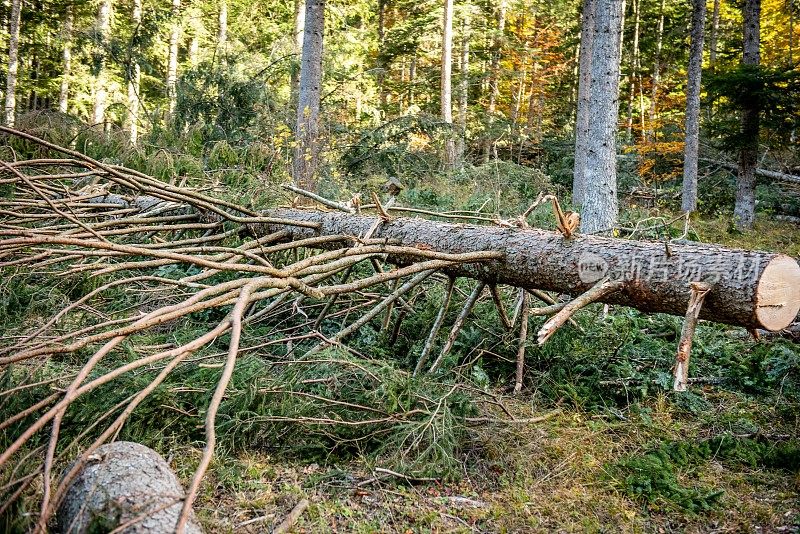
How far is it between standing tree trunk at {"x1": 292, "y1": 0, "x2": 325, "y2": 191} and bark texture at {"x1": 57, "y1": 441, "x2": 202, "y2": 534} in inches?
289

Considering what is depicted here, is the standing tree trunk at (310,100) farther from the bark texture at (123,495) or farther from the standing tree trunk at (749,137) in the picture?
the standing tree trunk at (749,137)

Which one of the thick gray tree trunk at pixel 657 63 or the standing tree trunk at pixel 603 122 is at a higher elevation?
the thick gray tree trunk at pixel 657 63

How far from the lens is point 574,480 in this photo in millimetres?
A: 2896

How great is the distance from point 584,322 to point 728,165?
12564 millimetres

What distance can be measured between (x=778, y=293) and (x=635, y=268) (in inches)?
26.2

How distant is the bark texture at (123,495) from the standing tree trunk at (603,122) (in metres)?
6.32

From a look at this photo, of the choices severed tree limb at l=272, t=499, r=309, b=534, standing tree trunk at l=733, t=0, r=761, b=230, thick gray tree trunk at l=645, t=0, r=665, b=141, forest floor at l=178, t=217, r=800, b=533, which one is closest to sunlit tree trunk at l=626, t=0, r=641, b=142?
thick gray tree trunk at l=645, t=0, r=665, b=141

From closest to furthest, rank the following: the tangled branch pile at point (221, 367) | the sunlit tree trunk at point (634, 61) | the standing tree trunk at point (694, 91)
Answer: the tangled branch pile at point (221, 367) < the standing tree trunk at point (694, 91) < the sunlit tree trunk at point (634, 61)

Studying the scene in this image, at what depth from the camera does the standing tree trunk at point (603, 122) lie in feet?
24.7

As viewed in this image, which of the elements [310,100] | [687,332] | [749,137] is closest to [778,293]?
[687,332]

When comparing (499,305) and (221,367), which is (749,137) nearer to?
(499,305)

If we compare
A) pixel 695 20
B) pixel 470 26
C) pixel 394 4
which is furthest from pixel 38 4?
pixel 695 20

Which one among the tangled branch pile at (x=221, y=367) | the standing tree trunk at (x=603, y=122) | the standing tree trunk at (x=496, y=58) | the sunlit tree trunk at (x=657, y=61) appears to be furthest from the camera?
the sunlit tree trunk at (x=657, y=61)

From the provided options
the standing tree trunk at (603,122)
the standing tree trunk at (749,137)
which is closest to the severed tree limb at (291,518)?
the standing tree trunk at (603,122)
